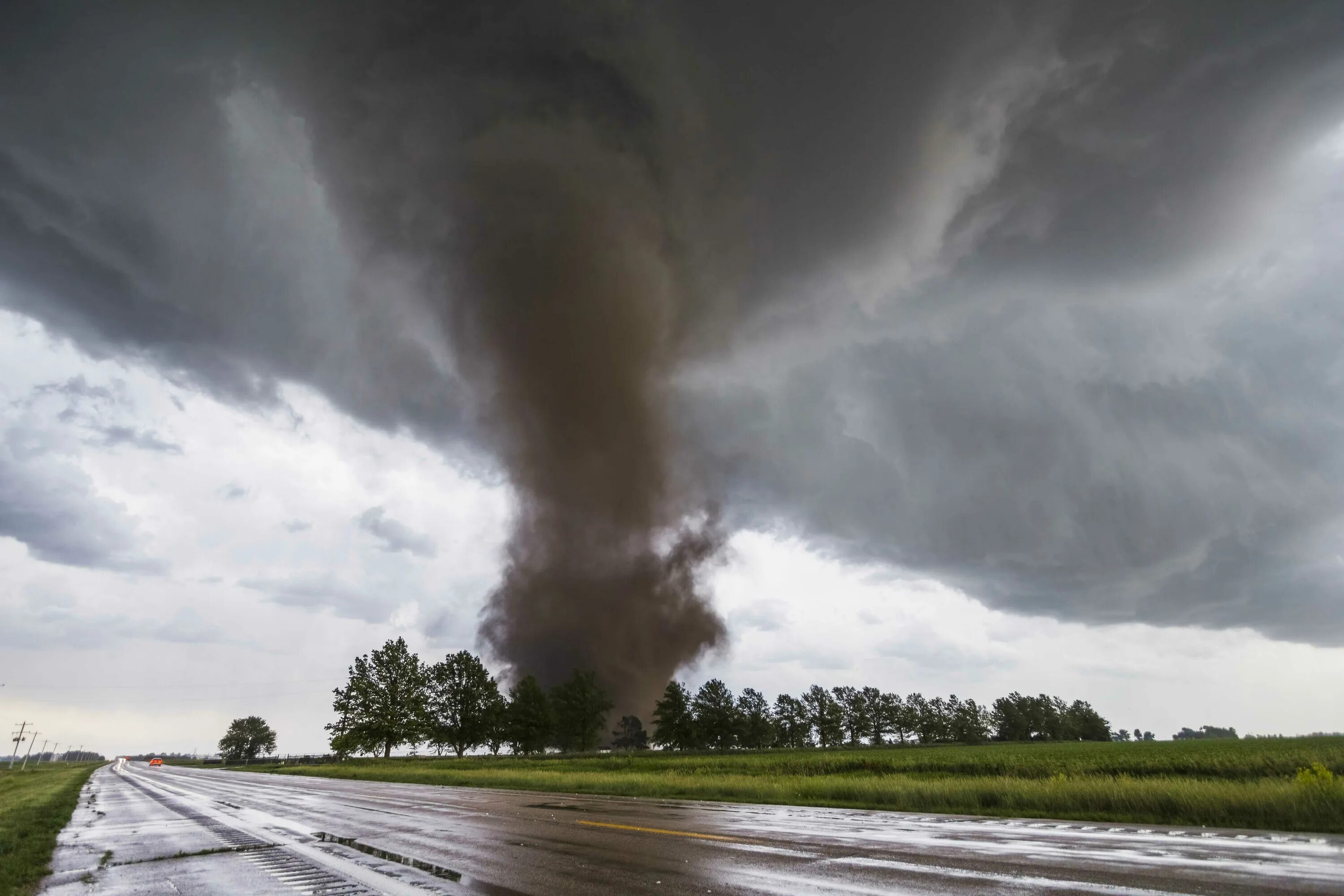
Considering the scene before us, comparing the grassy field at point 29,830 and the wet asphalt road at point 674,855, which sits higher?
the wet asphalt road at point 674,855

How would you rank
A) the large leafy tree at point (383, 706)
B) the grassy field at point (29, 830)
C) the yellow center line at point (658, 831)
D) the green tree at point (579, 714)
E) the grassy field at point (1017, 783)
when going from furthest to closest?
the green tree at point (579, 714) → the large leafy tree at point (383, 706) → the grassy field at point (1017, 783) → the yellow center line at point (658, 831) → the grassy field at point (29, 830)

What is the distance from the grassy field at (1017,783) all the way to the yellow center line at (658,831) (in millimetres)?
9001

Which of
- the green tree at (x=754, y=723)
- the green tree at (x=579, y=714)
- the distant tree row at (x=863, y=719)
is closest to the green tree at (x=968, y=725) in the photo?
the distant tree row at (x=863, y=719)

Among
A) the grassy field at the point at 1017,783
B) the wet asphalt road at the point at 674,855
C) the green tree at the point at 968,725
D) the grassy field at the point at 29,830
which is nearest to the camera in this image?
the wet asphalt road at the point at 674,855

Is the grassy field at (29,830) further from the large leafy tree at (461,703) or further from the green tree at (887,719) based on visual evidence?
the green tree at (887,719)

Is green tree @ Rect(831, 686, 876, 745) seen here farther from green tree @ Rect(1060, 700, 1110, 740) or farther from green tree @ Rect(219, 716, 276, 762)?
green tree @ Rect(219, 716, 276, 762)

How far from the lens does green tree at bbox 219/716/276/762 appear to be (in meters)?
168

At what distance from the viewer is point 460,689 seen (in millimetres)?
100750

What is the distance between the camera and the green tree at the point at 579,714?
107m

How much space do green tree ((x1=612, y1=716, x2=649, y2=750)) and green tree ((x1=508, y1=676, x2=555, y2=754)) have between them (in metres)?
57.6

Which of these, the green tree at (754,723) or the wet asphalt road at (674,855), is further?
the green tree at (754,723)

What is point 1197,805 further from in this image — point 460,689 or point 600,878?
point 460,689

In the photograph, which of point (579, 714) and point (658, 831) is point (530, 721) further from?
point (658, 831)

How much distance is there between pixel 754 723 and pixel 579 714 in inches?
1348
